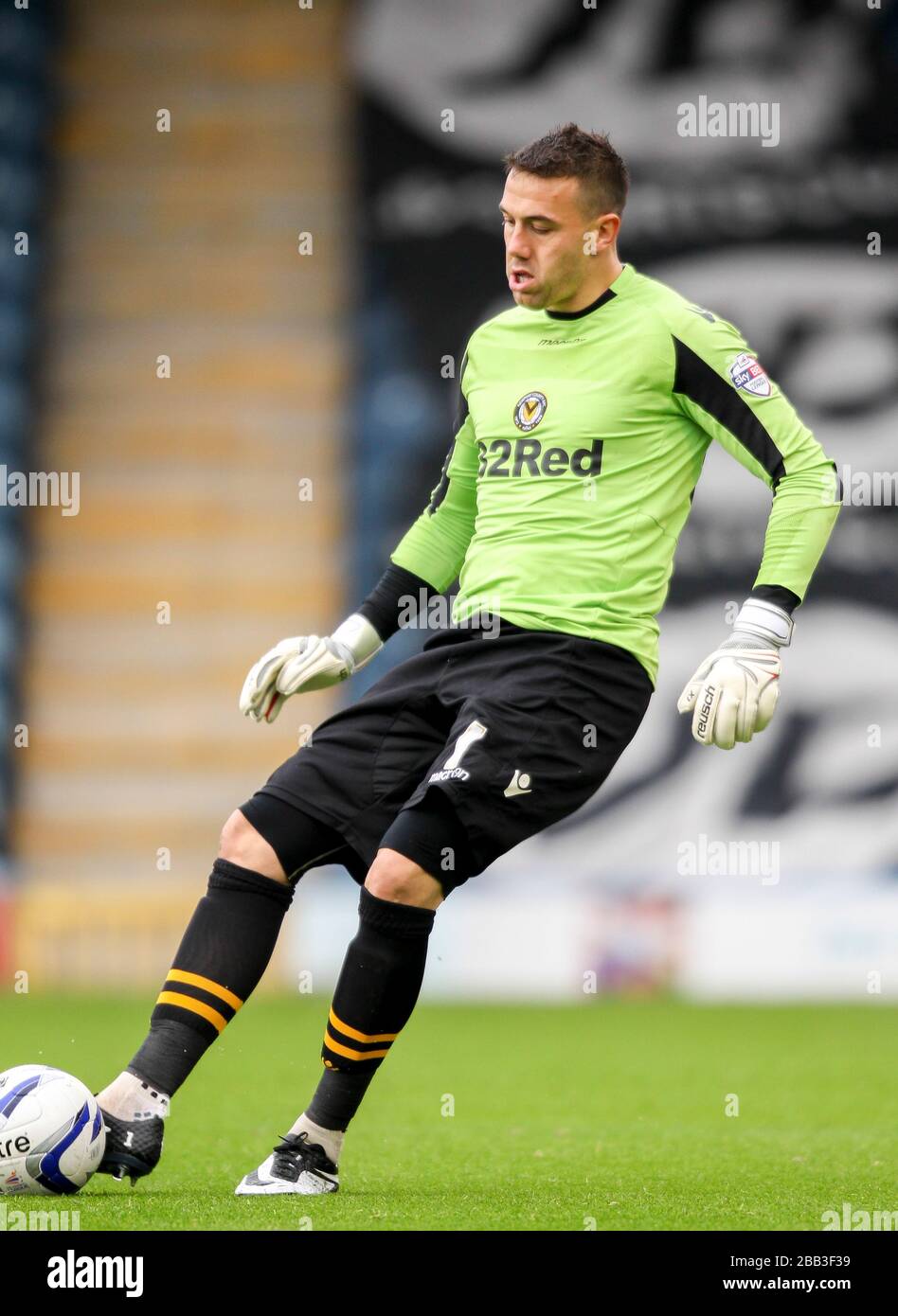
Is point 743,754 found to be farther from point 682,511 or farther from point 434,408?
point 682,511

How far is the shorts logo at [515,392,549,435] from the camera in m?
3.86

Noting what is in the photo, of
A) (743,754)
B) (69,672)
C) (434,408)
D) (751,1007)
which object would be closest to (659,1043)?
(751,1007)

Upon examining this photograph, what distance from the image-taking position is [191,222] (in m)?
14.1

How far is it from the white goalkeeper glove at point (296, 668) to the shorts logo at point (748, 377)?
3.07 ft

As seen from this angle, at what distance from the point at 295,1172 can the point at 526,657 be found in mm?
1106

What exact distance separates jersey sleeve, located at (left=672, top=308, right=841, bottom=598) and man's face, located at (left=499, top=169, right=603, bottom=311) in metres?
0.26

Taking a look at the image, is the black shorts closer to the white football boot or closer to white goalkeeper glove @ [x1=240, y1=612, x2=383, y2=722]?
white goalkeeper glove @ [x1=240, y1=612, x2=383, y2=722]

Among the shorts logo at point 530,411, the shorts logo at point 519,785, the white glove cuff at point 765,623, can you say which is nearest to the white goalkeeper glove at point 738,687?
the white glove cuff at point 765,623

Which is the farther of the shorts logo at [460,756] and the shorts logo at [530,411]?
the shorts logo at [530,411]

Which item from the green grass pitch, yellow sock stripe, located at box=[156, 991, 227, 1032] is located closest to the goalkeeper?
yellow sock stripe, located at box=[156, 991, 227, 1032]

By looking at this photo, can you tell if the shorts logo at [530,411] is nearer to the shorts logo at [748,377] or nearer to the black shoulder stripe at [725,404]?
the black shoulder stripe at [725,404]

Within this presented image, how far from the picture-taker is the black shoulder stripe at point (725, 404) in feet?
12.3

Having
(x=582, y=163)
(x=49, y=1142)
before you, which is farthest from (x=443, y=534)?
(x=49, y=1142)

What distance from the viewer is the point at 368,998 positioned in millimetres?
3678
